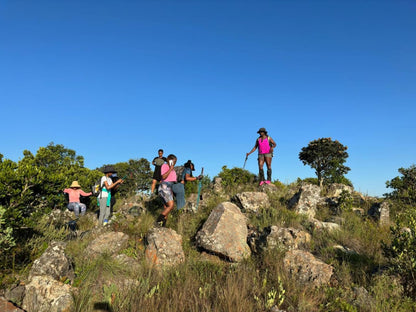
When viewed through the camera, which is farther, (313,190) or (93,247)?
(313,190)

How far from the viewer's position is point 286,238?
614cm

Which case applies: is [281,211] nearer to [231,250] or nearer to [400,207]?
[231,250]

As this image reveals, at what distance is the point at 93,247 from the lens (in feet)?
20.6

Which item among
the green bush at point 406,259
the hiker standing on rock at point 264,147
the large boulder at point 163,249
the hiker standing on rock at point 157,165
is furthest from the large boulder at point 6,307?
the hiker standing on rock at point 264,147

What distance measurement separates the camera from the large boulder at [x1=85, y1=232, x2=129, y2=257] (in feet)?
20.1

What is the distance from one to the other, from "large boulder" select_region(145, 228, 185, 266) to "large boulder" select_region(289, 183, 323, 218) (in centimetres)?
454

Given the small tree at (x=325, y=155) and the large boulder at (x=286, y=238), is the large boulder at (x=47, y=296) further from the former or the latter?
the small tree at (x=325, y=155)

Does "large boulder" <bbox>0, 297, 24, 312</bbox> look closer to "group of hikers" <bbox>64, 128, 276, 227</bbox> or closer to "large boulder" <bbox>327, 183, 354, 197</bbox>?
"group of hikers" <bbox>64, 128, 276, 227</bbox>

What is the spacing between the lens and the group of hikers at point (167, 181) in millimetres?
7469

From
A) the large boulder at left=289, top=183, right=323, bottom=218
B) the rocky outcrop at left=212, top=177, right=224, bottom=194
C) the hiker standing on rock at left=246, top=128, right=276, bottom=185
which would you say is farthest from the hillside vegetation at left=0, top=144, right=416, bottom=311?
the hiker standing on rock at left=246, top=128, right=276, bottom=185

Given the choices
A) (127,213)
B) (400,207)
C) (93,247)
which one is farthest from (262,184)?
(93,247)

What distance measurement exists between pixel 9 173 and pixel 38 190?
107 centimetres

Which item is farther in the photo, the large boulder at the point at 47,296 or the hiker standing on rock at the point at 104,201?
the hiker standing on rock at the point at 104,201

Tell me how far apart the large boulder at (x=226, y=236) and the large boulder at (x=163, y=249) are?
0.60 metres
